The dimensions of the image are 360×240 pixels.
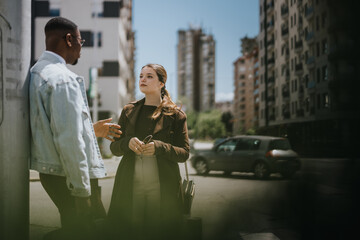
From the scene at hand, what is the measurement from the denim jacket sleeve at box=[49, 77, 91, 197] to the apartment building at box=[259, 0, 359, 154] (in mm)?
1491

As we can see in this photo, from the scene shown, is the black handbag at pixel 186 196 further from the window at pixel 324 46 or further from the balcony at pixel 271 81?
the window at pixel 324 46

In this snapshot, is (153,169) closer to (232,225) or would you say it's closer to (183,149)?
(183,149)

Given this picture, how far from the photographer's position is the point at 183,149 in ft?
8.83

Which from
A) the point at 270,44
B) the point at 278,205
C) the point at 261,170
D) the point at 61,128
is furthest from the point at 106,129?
the point at 278,205

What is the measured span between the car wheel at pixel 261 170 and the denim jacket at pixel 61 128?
1252 mm

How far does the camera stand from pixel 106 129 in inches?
102

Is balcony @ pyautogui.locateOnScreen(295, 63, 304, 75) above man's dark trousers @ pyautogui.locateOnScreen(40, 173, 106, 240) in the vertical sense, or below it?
above

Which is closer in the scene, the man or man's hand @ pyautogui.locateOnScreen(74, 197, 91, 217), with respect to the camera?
the man

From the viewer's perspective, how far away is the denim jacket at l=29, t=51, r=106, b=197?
6.61 ft

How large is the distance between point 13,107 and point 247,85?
67.2 inches

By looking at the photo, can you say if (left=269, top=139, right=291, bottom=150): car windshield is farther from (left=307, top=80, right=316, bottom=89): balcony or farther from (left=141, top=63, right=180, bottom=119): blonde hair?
(left=141, top=63, right=180, bottom=119): blonde hair

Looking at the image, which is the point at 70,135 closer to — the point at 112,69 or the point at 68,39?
the point at 68,39

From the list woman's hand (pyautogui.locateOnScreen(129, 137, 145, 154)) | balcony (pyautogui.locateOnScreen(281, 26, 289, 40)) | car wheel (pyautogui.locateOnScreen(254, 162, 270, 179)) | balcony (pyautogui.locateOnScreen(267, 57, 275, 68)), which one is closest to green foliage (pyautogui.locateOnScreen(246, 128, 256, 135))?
Answer: car wheel (pyautogui.locateOnScreen(254, 162, 270, 179))

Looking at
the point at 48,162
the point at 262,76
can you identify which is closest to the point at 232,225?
the point at 262,76
